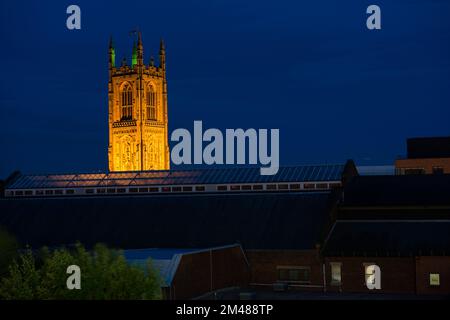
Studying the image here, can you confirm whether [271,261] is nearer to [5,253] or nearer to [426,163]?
[5,253]

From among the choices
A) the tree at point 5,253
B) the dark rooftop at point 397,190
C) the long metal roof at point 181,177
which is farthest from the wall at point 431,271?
the tree at point 5,253

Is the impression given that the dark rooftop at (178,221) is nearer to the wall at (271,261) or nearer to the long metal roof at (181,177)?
the wall at (271,261)

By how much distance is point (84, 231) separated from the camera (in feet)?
265

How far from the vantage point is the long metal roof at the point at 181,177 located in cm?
8769

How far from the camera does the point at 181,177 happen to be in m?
93.6

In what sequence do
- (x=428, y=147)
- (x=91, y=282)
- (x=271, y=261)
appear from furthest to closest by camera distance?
(x=428, y=147) < (x=271, y=261) < (x=91, y=282)

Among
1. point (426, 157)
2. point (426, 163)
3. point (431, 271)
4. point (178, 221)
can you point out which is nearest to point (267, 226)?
point (178, 221)

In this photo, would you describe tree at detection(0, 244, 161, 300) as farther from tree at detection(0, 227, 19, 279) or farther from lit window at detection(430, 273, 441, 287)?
lit window at detection(430, 273, 441, 287)

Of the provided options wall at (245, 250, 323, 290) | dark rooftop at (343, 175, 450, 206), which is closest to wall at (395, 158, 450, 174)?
dark rooftop at (343, 175, 450, 206)

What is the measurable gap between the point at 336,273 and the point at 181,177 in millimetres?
29070

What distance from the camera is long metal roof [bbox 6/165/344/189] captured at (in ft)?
288

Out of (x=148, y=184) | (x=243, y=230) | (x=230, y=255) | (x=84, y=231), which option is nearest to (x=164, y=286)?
(x=230, y=255)

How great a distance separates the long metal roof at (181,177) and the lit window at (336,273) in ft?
53.5
